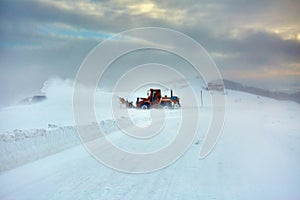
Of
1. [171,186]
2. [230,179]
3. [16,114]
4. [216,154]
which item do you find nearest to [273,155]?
[216,154]

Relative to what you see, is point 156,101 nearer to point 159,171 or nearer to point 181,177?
point 159,171

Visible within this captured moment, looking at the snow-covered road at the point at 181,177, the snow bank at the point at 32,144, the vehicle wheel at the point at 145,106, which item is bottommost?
the snow-covered road at the point at 181,177

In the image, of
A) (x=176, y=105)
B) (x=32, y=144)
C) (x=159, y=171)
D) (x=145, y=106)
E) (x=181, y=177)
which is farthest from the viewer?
(x=176, y=105)

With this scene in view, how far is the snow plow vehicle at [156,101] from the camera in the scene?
30.3 m

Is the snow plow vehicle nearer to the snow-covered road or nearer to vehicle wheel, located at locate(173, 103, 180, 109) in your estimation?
vehicle wheel, located at locate(173, 103, 180, 109)

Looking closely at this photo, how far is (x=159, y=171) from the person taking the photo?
826 centimetres

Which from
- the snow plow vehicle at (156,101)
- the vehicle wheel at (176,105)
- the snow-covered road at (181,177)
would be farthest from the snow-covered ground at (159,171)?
the vehicle wheel at (176,105)

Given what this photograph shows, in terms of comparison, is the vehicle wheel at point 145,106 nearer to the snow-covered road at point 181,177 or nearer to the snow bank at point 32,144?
the snow bank at point 32,144

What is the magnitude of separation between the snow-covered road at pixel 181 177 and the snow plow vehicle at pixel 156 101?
18.8 m

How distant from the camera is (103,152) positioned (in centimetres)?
1063

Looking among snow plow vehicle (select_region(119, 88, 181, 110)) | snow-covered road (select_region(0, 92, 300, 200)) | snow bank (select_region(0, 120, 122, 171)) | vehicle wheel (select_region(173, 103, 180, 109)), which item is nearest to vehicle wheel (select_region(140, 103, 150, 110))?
snow plow vehicle (select_region(119, 88, 181, 110))

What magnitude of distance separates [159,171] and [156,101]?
22.8 metres

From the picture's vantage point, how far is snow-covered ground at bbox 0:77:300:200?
21.6 ft

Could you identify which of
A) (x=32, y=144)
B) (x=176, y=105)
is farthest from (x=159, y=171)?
(x=176, y=105)
